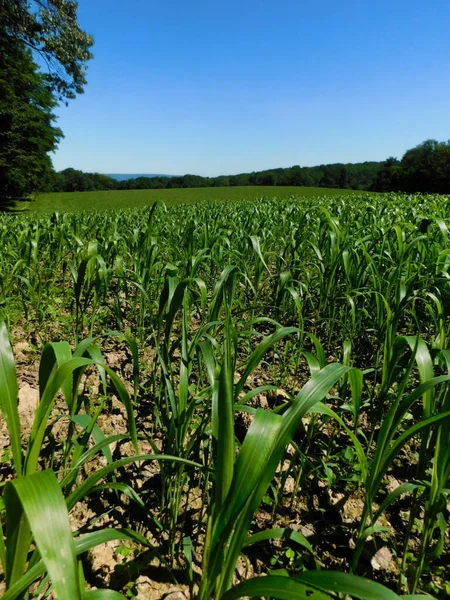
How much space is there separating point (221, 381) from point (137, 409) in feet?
4.50

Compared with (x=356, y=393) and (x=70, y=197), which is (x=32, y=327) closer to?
(x=356, y=393)

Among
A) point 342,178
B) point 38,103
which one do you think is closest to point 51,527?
point 38,103

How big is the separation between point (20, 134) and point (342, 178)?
68.7m

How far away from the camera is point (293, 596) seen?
0.64 metres

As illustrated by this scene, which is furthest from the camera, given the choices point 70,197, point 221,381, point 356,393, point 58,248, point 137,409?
point 70,197

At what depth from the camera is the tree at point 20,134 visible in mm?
24766

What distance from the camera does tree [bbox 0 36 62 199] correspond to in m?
24.8

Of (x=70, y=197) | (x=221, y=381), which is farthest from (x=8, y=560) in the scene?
(x=70, y=197)

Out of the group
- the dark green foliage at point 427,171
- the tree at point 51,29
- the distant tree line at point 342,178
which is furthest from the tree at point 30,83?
the dark green foliage at point 427,171

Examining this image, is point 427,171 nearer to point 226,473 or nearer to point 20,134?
point 20,134

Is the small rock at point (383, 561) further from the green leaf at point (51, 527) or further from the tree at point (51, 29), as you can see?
the tree at point (51, 29)

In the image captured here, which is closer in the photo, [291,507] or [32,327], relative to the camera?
[291,507]

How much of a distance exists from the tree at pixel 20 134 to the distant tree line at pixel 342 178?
14.7 metres

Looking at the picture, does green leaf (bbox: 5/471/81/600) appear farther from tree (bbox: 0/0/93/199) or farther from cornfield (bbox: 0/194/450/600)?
tree (bbox: 0/0/93/199)
